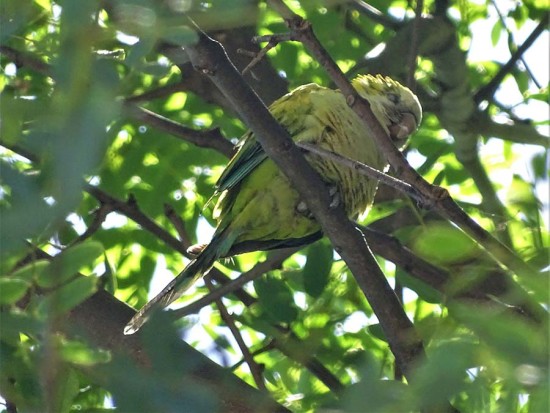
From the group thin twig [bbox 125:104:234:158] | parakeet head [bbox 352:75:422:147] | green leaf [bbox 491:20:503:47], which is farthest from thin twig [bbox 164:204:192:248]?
green leaf [bbox 491:20:503:47]

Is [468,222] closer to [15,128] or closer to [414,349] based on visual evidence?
[414,349]

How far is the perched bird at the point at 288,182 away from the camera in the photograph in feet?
11.8

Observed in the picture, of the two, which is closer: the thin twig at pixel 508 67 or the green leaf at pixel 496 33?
the thin twig at pixel 508 67

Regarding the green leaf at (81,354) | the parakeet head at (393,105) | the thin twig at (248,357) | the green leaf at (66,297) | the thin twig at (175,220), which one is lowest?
the green leaf at (81,354)

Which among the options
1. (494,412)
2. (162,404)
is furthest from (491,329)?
(162,404)

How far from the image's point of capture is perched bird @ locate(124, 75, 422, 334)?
11.8ft

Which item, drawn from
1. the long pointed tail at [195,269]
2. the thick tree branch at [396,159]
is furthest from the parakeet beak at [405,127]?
the thick tree branch at [396,159]

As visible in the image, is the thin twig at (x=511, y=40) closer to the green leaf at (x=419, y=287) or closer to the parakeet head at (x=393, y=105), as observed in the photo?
the parakeet head at (x=393, y=105)

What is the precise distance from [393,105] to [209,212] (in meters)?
1.00

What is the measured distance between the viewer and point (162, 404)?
130 centimetres

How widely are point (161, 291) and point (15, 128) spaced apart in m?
2.04

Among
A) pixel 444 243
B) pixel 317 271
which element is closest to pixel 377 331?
pixel 317 271

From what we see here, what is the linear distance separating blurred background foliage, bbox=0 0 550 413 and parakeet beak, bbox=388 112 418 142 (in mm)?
92

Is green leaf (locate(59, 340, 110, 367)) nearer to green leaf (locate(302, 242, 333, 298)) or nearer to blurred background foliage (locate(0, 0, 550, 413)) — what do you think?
blurred background foliage (locate(0, 0, 550, 413))
